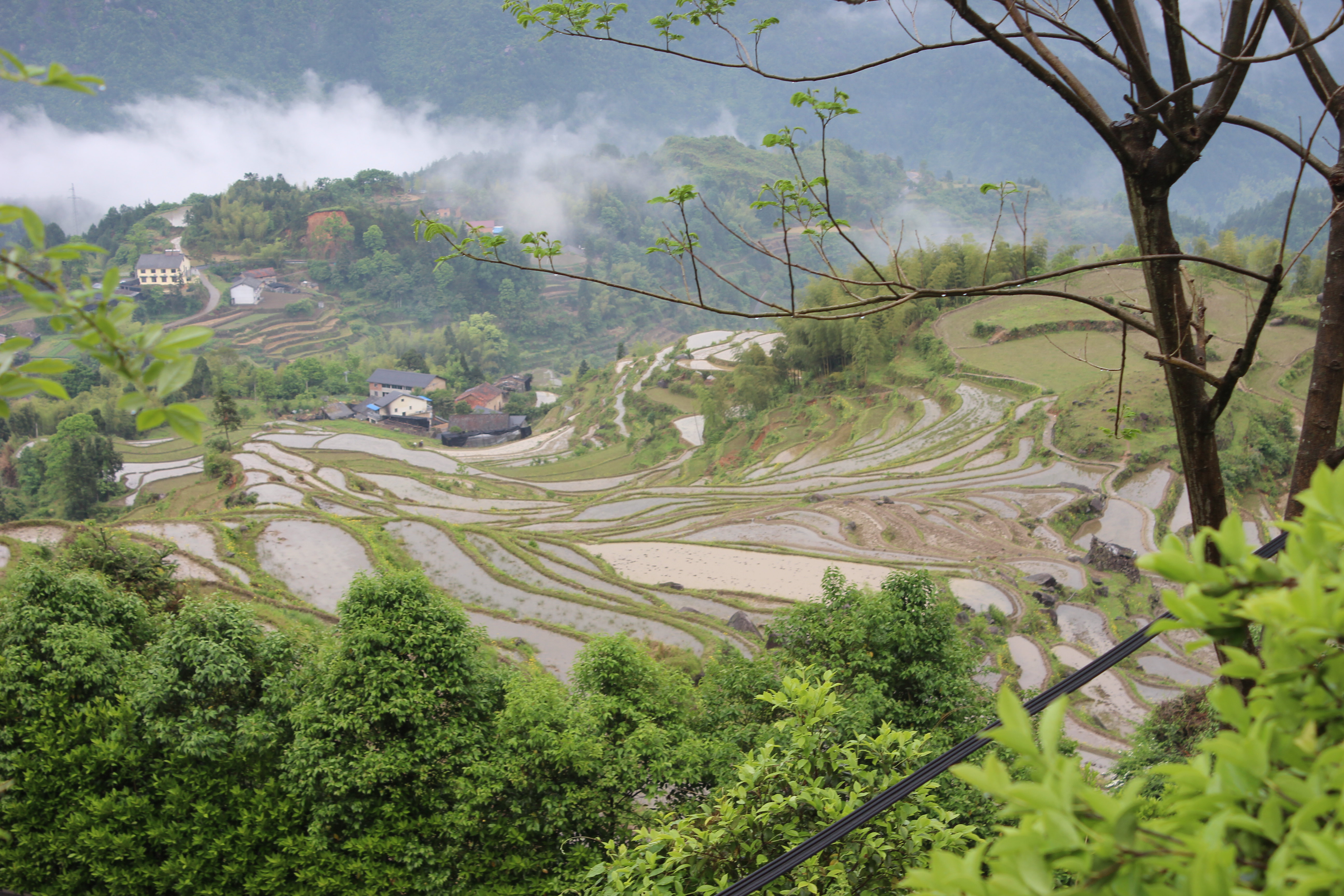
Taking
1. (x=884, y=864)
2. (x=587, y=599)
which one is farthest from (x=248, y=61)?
(x=884, y=864)

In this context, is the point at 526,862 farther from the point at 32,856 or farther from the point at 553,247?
the point at 553,247

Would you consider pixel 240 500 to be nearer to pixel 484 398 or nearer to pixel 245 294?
pixel 484 398

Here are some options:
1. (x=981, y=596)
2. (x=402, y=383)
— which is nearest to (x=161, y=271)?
(x=402, y=383)

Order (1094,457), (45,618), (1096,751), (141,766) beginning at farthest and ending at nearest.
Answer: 1. (1094,457)
2. (1096,751)
3. (45,618)
4. (141,766)

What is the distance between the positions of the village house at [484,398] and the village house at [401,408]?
293cm

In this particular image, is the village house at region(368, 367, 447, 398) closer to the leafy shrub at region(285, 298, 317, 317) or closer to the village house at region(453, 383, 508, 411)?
the village house at region(453, 383, 508, 411)

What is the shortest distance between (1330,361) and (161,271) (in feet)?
336

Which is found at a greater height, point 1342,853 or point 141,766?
point 1342,853

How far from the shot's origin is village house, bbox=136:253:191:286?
271 ft

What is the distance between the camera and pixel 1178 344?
2334 millimetres

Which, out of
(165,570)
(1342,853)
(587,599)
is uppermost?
(1342,853)

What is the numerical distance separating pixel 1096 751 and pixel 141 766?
42.2 feet

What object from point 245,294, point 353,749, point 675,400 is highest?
point 245,294

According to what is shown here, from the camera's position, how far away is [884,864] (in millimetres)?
2934
